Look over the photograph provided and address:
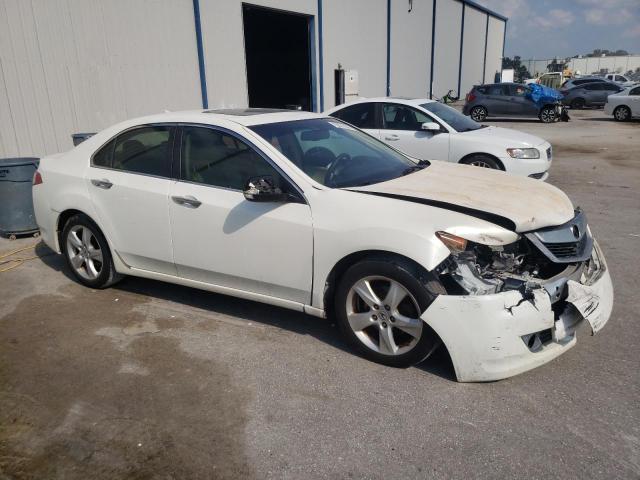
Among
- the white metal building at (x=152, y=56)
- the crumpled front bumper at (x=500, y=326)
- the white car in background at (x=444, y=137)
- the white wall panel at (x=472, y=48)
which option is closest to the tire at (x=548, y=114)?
the white metal building at (x=152, y=56)

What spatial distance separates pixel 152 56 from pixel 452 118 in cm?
590

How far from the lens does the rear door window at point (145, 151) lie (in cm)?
430

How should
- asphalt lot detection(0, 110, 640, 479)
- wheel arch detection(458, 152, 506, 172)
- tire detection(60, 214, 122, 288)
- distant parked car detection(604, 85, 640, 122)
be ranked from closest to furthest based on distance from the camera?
asphalt lot detection(0, 110, 640, 479)
tire detection(60, 214, 122, 288)
wheel arch detection(458, 152, 506, 172)
distant parked car detection(604, 85, 640, 122)

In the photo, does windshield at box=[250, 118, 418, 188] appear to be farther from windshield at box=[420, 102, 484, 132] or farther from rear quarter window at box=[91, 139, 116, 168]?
windshield at box=[420, 102, 484, 132]

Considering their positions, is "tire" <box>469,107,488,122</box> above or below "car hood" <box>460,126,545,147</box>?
below

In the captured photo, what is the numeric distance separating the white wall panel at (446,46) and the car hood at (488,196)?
26.3 metres

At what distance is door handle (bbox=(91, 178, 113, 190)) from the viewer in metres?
4.52

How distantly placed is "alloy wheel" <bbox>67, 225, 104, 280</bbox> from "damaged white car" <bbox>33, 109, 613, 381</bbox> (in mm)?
24

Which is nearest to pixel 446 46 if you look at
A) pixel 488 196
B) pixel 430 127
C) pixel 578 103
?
pixel 578 103

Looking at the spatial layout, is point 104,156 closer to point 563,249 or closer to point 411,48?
point 563,249

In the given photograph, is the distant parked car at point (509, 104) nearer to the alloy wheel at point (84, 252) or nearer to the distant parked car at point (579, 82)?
the distant parked car at point (579, 82)

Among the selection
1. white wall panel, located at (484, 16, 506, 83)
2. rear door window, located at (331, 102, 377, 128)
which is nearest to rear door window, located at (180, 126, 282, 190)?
rear door window, located at (331, 102, 377, 128)

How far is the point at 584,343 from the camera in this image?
12.4ft

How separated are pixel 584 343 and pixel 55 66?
347 inches
